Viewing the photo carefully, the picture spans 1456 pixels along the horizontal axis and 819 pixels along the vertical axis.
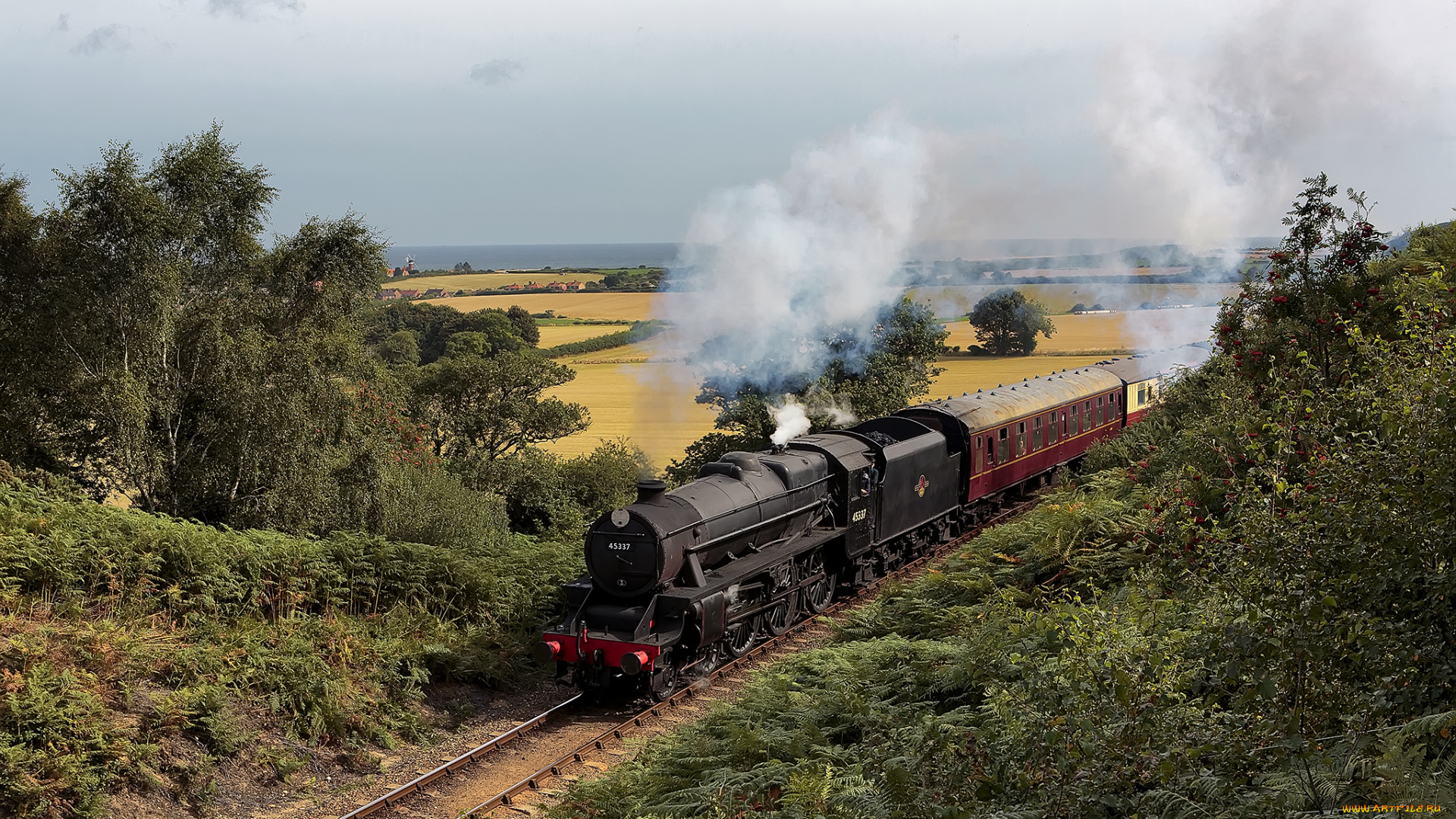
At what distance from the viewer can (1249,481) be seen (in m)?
6.21

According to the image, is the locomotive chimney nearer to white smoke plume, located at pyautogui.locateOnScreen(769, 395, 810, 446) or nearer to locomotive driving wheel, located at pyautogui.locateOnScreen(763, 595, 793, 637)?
locomotive driving wheel, located at pyautogui.locateOnScreen(763, 595, 793, 637)

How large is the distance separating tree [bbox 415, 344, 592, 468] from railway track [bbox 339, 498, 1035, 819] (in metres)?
18.5

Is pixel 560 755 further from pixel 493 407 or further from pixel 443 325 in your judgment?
pixel 443 325

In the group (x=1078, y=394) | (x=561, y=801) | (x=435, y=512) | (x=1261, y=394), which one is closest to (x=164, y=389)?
(x=435, y=512)

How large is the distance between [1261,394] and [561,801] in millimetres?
8897

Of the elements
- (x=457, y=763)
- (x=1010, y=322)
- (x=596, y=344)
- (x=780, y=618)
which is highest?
(x=1010, y=322)

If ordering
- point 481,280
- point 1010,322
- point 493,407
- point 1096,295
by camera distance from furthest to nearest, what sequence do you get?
point 481,280 < point 1010,322 < point 1096,295 < point 493,407

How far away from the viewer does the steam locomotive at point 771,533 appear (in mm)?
14312

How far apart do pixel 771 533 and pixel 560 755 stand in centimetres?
529

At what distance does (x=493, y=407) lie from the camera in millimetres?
34094

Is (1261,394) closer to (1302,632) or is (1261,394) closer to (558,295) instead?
(1302,632)

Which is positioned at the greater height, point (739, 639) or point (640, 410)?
point (640, 410)

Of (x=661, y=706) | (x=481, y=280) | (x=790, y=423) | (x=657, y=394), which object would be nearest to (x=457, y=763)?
(x=661, y=706)

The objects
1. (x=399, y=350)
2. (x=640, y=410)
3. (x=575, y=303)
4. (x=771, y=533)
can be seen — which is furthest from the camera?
(x=575, y=303)
